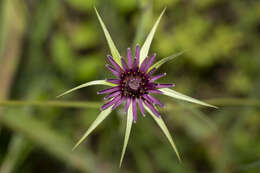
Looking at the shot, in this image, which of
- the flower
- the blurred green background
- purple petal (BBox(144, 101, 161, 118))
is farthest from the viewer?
the blurred green background

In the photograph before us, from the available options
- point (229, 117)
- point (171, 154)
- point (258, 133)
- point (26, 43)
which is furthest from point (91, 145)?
point (258, 133)

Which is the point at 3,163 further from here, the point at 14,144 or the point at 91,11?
the point at 91,11

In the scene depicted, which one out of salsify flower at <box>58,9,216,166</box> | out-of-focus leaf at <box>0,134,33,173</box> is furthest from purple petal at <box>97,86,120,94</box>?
out-of-focus leaf at <box>0,134,33,173</box>

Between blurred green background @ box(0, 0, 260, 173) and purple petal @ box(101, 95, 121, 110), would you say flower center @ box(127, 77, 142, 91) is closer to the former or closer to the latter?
purple petal @ box(101, 95, 121, 110)

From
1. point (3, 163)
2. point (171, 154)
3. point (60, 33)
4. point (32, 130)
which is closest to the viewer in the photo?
point (32, 130)

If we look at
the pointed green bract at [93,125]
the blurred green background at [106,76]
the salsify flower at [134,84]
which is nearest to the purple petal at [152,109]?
the salsify flower at [134,84]

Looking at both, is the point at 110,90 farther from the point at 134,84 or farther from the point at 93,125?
the point at 93,125

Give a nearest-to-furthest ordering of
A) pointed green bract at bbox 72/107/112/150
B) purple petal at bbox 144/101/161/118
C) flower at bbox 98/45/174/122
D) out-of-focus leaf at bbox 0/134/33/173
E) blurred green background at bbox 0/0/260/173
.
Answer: pointed green bract at bbox 72/107/112/150 → purple petal at bbox 144/101/161/118 → flower at bbox 98/45/174/122 → out-of-focus leaf at bbox 0/134/33/173 → blurred green background at bbox 0/0/260/173

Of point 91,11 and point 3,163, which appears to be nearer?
point 3,163

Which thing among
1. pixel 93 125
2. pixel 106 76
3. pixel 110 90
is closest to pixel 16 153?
pixel 106 76
